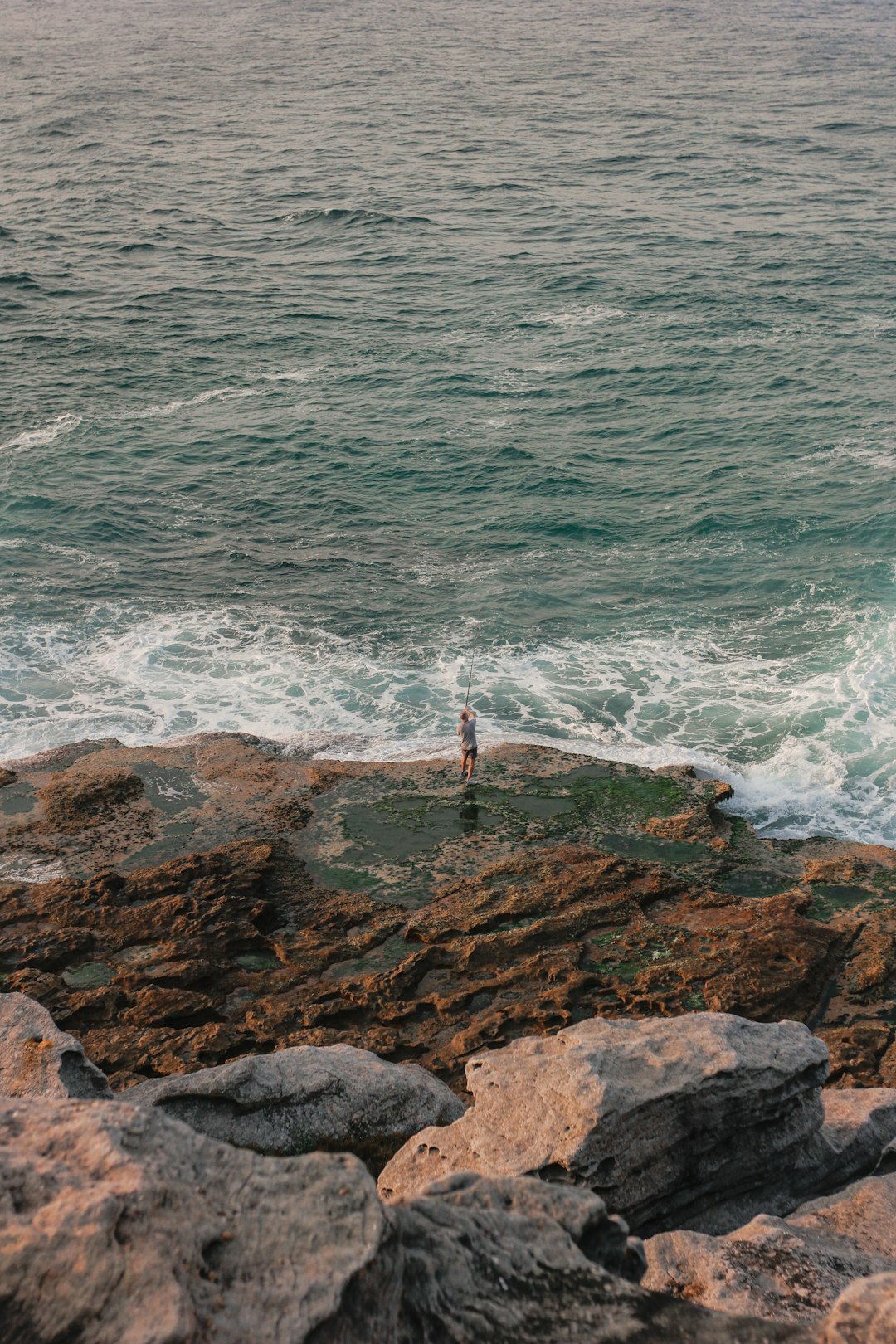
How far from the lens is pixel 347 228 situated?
4762cm

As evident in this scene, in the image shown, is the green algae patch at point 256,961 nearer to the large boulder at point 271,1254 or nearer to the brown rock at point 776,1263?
the brown rock at point 776,1263

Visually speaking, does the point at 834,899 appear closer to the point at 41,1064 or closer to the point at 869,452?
the point at 41,1064

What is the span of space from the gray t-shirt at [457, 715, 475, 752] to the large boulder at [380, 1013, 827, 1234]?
780 centimetres

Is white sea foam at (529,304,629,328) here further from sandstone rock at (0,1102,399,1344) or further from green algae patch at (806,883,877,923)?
sandstone rock at (0,1102,399,1344)

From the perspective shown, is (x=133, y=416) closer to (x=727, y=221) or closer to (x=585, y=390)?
(x=585, y=390)

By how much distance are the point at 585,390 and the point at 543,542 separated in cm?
895

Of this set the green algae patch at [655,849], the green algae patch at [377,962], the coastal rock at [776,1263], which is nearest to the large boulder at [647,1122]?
the coastal rock at [776,1263]

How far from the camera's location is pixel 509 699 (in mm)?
20312

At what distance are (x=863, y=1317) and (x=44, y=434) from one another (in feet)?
101

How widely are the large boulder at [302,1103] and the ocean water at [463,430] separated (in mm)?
9261

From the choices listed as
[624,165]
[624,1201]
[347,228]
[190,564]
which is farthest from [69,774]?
[624,165]

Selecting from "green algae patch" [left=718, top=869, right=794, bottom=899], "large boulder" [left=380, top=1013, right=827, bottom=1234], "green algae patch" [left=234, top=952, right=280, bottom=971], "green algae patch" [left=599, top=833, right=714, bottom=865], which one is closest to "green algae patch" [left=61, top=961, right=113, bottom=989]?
"green algae patch" [left=234, top=952, right=280, bottom=971]

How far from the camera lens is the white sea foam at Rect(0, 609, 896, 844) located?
18.2 meters

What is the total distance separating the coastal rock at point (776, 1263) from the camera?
6.76 metres
